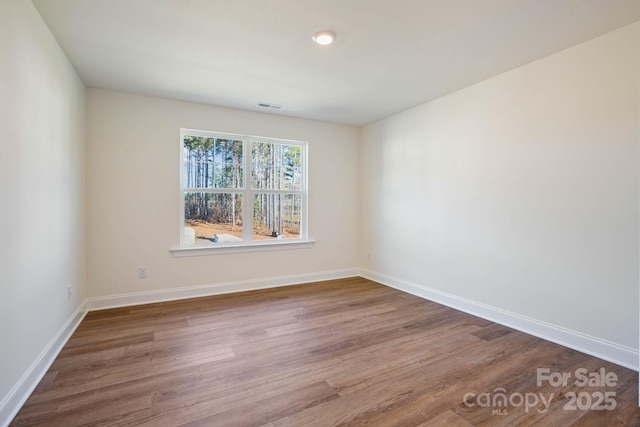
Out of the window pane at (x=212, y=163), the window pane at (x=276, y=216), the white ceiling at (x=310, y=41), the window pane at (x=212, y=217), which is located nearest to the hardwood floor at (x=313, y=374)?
the window pane at (x=212, y=217)

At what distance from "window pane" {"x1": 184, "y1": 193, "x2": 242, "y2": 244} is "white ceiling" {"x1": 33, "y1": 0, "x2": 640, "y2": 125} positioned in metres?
1.30

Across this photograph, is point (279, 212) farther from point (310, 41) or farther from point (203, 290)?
point (310, 41)

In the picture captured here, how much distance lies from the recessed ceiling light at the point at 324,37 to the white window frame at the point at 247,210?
205 cm

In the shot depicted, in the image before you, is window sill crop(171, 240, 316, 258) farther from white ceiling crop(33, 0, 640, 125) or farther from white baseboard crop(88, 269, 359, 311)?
white ceiling crop(33, 0, 640, 125)

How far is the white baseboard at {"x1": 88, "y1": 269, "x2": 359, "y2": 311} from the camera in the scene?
3396 millimetres

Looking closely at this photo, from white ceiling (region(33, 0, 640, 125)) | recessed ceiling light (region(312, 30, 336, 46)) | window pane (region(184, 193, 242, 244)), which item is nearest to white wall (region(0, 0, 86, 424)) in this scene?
white ceiling (region(33, 0, 640, 125))

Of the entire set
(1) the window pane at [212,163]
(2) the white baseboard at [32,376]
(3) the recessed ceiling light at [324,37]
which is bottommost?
(2) the white baseboard at [32,376]

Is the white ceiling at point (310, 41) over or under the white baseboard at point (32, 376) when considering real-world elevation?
over

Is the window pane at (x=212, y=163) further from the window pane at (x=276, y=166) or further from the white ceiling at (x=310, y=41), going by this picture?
the white ceiling at (x=310, y=41)

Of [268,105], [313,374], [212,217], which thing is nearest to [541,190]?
[313,374]

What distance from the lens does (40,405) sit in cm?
173

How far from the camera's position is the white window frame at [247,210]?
12.5 ft

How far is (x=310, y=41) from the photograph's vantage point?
2.39m

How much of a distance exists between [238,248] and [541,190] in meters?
3.43
